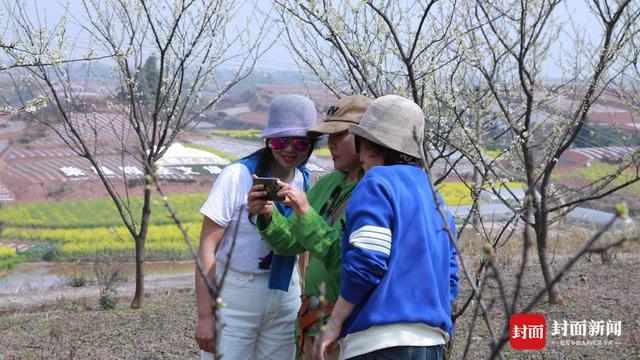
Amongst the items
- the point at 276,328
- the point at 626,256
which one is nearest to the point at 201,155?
the point at 626,256

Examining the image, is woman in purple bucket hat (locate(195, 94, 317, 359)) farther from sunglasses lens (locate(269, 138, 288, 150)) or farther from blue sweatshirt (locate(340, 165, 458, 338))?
blue sweatshirt (locate(340, 165, 458, 338))

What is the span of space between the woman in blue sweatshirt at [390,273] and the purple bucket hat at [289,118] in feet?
1.98

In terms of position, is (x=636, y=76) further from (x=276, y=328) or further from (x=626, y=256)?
(x=276, y=328)

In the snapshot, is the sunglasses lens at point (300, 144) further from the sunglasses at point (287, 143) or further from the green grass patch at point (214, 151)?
the green grass patch at point (214, 151)

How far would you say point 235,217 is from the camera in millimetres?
2701

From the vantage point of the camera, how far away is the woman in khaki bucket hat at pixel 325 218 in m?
2.35

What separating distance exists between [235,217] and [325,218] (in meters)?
0.33

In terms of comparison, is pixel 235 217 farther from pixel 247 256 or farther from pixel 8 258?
pixel 8 258

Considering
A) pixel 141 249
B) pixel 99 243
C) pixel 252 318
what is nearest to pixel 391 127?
pixel 252 318

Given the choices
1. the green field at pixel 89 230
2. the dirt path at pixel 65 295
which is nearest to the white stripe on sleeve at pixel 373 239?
the dirt path at pixel 65 295

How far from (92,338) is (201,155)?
69.7 feet

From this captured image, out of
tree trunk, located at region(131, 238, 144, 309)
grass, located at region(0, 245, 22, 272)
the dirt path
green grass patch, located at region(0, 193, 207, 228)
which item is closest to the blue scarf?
tree trunk, located at region(131, 238, 144, 309)

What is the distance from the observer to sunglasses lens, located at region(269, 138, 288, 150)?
2.73 metres

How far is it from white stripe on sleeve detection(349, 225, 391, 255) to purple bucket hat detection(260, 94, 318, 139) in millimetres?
731
